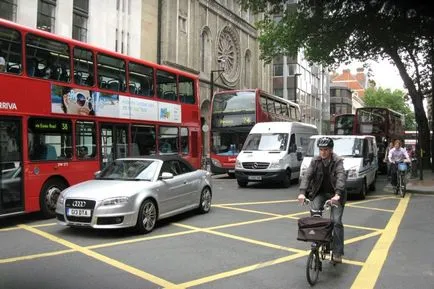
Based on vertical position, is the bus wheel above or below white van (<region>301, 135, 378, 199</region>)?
below

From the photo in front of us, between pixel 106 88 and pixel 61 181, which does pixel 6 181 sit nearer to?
pixel 61 181

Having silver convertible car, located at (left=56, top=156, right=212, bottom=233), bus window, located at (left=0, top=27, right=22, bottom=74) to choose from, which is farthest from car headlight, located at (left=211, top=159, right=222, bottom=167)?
bus window, located at (left=0, top=27, right=22, bottom=74)

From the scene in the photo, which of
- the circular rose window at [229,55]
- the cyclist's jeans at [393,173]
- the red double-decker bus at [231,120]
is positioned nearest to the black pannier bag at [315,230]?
the cyclist's jeans at [393,173]

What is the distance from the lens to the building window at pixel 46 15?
79.9 ft

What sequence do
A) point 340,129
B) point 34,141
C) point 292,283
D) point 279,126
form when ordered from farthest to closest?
point 340,129 → point 279,126 → point 34,141 → point 292,283

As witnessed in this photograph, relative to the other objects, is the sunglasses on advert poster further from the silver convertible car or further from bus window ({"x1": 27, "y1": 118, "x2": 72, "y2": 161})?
the silver convertible car

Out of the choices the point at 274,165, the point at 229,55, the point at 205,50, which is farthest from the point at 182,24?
the point at 274,165

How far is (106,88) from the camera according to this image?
13.2 m

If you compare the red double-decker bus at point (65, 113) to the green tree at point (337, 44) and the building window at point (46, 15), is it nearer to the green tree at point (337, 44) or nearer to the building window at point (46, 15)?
the green tree at point (337, 44)

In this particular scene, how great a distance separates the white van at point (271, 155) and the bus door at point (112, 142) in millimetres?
6235

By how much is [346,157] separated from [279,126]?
188 inches

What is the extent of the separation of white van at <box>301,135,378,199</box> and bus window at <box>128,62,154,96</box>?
4965mm

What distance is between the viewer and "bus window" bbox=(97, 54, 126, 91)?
42.7 feet

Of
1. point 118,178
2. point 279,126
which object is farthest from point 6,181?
point 279,126
